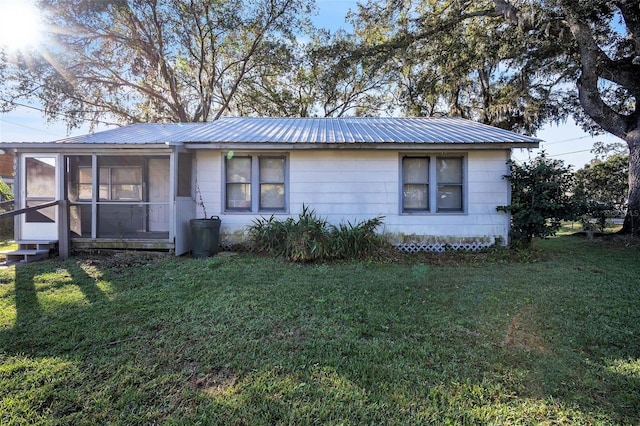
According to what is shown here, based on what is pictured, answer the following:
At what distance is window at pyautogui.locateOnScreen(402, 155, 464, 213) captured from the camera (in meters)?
7.82

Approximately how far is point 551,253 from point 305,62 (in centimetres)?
1423

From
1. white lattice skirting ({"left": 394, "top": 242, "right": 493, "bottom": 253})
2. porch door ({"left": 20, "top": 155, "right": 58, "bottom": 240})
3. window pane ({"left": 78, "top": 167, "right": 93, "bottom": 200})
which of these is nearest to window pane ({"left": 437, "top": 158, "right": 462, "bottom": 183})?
white lattice skirting ({"left": 394, "top": 242, "right": 493, "bottom": 253})

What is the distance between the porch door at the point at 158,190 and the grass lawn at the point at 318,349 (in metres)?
4.02

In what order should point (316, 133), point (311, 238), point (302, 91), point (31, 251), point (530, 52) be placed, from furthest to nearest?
point (302, 91), point (530, 52), point (316, 133), point (31, 251), point (311, 238)

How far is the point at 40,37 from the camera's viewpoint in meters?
13.8

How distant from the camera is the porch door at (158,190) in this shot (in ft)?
30.2

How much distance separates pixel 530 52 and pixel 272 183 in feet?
36.9

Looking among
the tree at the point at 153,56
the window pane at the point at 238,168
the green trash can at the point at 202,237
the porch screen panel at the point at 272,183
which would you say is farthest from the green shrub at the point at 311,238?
the tree at the point at 153,56

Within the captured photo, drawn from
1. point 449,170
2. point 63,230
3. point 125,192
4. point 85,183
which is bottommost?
point 63,230

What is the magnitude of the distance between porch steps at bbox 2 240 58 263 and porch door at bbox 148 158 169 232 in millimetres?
2503

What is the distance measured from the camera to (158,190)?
929 cm

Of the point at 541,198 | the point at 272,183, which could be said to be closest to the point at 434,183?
the point at 541,198

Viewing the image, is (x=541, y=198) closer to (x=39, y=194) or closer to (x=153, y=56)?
(x=39, y=194)

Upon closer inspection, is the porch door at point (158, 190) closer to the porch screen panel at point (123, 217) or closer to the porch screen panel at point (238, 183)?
the porch screen panel at point (123, 217)
